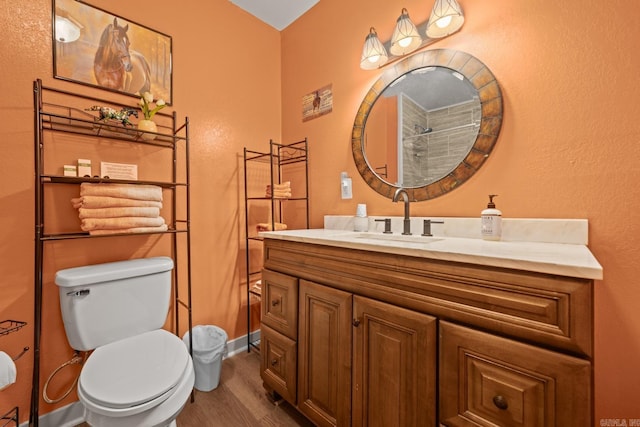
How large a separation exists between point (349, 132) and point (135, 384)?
1712 millimetres

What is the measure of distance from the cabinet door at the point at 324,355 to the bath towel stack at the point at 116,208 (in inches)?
35.6

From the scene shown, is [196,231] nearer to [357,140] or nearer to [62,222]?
[62,222]

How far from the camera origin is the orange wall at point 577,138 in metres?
0.97

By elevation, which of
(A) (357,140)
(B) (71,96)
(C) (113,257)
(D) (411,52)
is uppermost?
(D) (411,52)

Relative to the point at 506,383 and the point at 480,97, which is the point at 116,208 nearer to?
the point at 506,383

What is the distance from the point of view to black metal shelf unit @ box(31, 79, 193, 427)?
1196mm

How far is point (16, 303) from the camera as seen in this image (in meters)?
1.27

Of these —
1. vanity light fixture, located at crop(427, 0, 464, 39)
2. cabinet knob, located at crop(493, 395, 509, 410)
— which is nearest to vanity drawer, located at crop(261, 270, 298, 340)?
cabinet knob, located at crop(493, 395, 509, 410)

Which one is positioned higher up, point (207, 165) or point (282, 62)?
point (282, 62)

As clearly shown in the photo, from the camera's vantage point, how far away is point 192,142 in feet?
6.05

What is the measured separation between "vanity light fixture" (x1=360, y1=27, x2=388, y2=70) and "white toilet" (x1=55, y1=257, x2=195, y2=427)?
167cm

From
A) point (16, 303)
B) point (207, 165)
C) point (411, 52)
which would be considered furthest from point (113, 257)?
point (411, 52)

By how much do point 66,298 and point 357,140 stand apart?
1.75 m

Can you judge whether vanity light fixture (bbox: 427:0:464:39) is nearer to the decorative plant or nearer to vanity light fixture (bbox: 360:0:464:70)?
vanity light fixture (bbox: 360:0:464:70)
